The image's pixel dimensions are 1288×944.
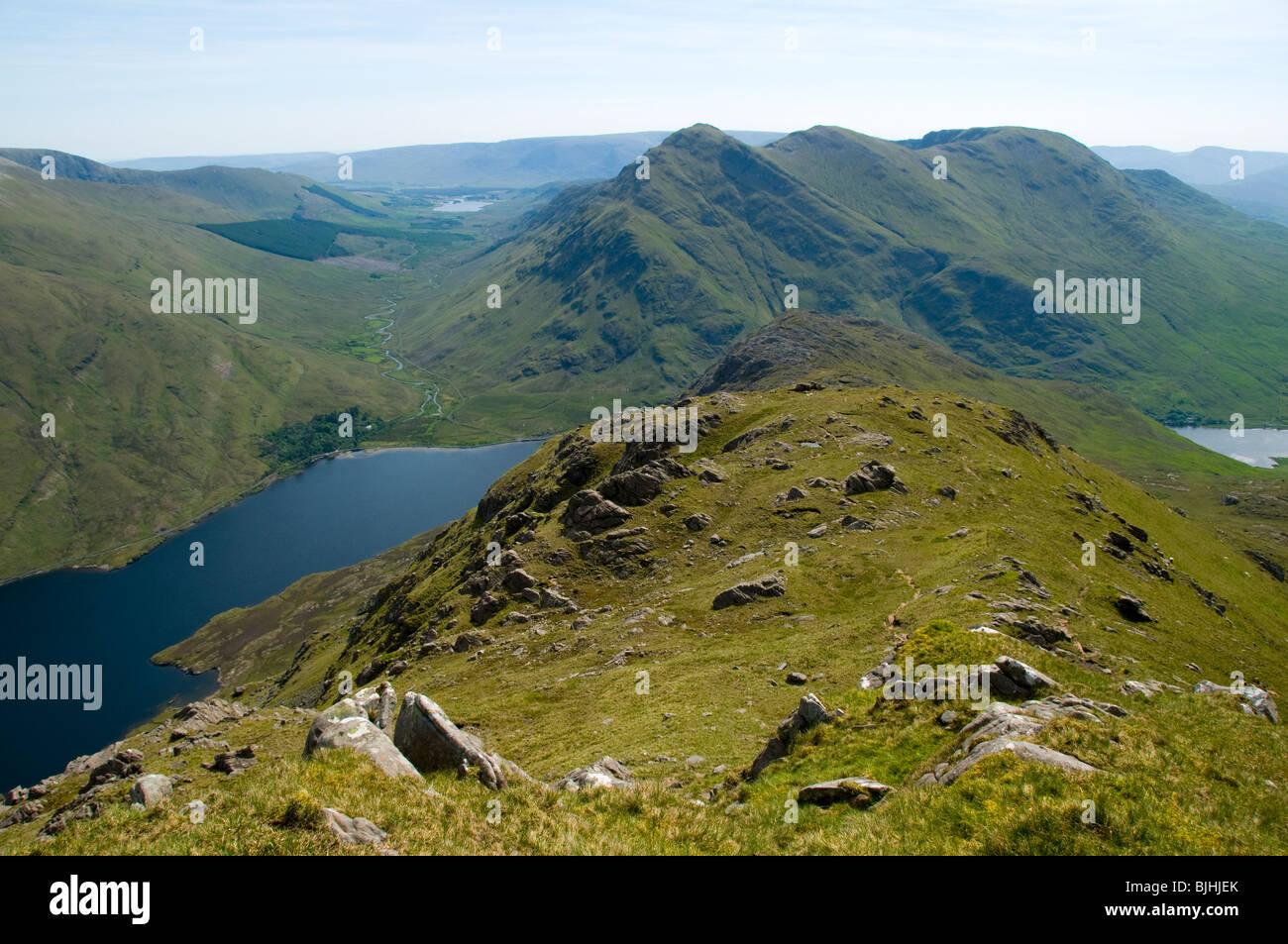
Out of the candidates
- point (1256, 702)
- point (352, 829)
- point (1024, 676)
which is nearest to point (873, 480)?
point (1256, 702)

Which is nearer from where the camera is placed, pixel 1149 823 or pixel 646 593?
pixel 1149 823

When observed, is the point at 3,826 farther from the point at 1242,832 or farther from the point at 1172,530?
the point at 1172,530

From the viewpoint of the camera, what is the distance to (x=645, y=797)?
20297mm

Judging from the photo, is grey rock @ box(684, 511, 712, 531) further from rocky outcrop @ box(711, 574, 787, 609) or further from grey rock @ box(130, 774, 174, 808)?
grey rock @ box(130, 774, 174, 808)

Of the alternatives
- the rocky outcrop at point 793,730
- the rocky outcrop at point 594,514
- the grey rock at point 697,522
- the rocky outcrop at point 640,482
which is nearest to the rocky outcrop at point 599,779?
the rocky outcrop at point 793,730

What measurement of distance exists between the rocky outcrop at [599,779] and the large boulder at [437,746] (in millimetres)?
2063

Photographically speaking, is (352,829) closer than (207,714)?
Yes

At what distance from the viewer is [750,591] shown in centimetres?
5950

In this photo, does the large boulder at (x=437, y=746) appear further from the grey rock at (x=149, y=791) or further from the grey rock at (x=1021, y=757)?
the grey rock at (x=1021, y=757)

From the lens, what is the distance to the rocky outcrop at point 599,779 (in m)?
22.7

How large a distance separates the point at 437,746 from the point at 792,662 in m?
28.4

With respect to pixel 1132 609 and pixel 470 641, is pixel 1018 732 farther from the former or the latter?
pixel 470 641

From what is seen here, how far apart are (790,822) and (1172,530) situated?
127299mm
